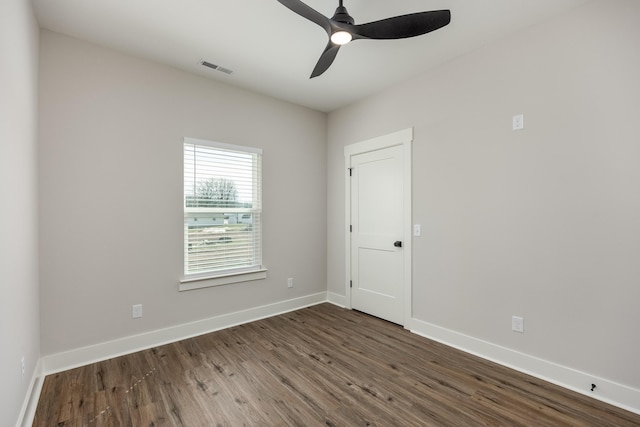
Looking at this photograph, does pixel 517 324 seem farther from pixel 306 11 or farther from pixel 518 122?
pixel 306 11

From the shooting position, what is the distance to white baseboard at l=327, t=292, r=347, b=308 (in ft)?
13.6

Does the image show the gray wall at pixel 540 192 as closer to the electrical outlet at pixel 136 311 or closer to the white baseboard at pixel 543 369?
the white baseboard at pixel 543 369

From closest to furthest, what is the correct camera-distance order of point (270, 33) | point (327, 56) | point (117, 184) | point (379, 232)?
point (327, 56) < point (270, 33) < point (117, 184) < point (379, 232)

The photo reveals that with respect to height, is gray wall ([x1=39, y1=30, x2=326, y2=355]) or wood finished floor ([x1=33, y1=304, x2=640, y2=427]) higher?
gray wall ([x1=39, y1=30, x2=326, y2=355])

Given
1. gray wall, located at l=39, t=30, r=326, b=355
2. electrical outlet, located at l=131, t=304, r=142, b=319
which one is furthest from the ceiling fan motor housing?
electrical outlet, located at l=131, t=304, r=142, b=319

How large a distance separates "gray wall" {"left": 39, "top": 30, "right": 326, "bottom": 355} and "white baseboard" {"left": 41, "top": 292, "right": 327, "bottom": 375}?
56 mm

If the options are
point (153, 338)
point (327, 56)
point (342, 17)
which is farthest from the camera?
point (153, 338)

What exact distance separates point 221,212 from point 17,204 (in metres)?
1.77

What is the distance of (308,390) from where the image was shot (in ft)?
7.18

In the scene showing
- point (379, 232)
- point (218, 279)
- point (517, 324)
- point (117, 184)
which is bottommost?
point (517, 324)

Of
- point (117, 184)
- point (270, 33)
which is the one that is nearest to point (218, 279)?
point (117, 184)

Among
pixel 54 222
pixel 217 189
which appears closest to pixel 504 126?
pixel 217 189

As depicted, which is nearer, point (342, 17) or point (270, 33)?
point (342, 17)

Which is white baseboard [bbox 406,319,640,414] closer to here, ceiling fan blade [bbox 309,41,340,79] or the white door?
the white door
